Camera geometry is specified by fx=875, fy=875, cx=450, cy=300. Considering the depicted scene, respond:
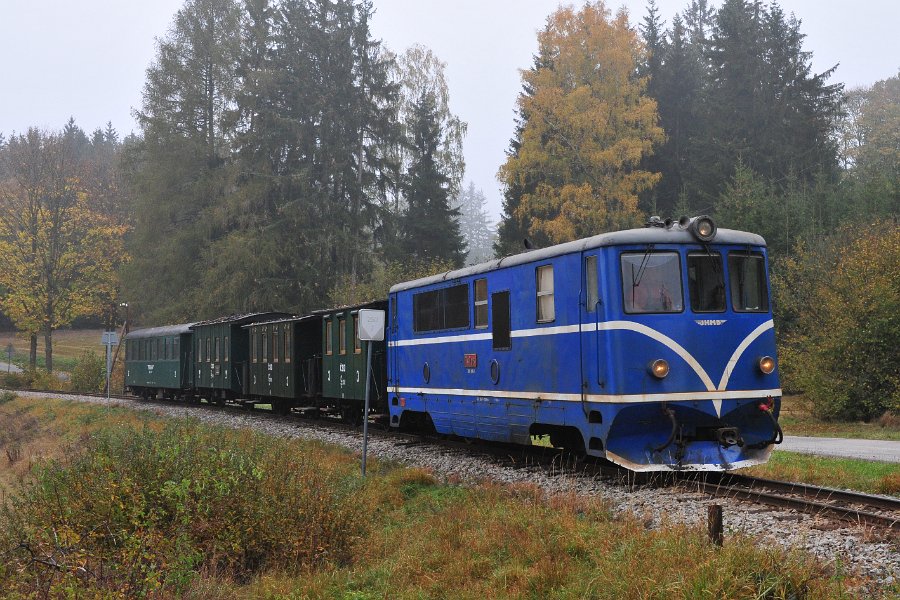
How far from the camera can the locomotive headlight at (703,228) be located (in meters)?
10.6

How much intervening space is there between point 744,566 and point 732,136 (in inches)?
1551

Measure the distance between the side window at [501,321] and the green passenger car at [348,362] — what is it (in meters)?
5.98

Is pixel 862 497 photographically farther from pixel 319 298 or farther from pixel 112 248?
pixel 112 248

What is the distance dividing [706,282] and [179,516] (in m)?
6.62

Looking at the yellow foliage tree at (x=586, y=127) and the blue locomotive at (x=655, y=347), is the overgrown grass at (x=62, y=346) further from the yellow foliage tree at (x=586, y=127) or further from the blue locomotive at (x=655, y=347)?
the blue locomotive at (x=655, y=347)

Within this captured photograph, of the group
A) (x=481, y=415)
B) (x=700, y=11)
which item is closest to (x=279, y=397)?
(x=481, y=415)

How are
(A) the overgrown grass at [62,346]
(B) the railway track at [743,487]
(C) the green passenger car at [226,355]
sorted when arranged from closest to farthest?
(B) the railway track at [743,487], (C) the green passenger car at [226,355], (A) the overgrown grass at [62,346]

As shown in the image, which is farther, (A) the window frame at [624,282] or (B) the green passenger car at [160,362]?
(B) the green passenger car at [160,362]

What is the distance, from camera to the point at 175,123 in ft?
141

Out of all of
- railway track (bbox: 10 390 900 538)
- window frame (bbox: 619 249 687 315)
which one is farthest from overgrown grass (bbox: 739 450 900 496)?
window frame (bbox: 619 249 687 315)

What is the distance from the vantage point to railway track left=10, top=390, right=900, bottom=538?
26.7ft

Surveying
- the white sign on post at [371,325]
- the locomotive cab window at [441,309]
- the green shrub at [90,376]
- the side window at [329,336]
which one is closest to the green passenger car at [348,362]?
the side window at [329,336]

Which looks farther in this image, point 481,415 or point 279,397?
point 279,397

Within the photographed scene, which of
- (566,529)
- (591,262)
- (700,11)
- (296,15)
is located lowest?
(566,529)
